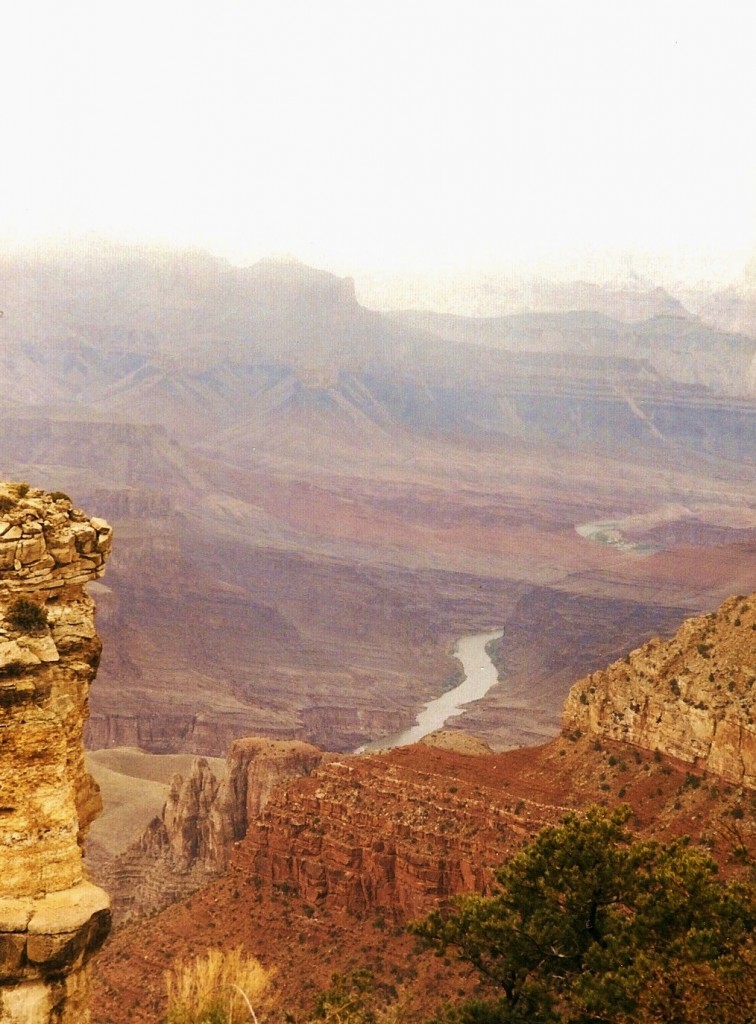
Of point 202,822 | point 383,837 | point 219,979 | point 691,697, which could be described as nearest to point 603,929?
point 219,979

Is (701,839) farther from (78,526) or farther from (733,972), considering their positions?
(78,526)

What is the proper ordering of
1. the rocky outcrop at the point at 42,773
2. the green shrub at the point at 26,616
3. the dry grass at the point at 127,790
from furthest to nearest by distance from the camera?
the dry grass at the point at 127,790 < the green shrub at the point at 26,616 < the rocky outcrop at the point at 42,773

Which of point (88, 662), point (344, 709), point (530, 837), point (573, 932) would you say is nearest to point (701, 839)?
point (530, 837)

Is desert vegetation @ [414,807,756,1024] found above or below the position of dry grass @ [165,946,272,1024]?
above

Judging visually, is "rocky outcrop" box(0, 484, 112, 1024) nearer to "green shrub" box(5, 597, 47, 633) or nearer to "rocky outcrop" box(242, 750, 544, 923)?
"green shrub" box(5, 597, 47, 633)

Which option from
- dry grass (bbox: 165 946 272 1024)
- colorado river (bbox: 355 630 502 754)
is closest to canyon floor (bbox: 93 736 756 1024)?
dry grass (bbox: 165 946 272 1024)

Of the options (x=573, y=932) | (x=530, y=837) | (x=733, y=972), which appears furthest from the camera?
(x=530, y=837)

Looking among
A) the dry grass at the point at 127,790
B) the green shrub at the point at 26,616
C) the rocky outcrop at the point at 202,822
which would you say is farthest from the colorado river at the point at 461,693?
the green shrub at the point at 26,616

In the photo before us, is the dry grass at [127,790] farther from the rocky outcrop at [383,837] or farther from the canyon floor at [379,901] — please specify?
the canyon floor at [379,901]
